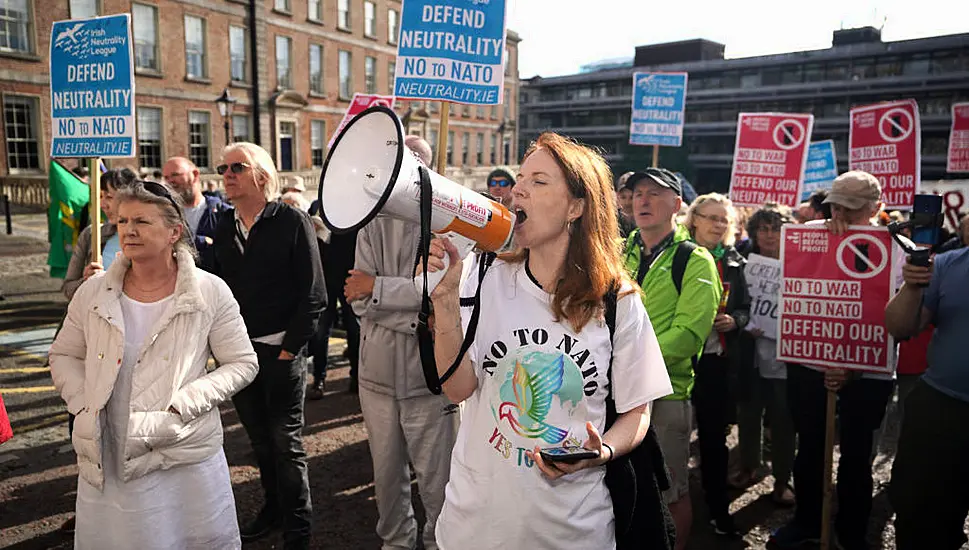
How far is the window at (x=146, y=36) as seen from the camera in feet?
80.5

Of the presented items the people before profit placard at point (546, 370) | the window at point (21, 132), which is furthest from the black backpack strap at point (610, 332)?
the window at point (21, 132)

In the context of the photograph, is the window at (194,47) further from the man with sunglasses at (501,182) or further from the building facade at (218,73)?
the man with sunglasses at (501,182)

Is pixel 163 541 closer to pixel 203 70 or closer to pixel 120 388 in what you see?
pixel 120 388

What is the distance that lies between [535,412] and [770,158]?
641 cm

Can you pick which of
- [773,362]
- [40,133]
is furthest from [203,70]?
[773,362]

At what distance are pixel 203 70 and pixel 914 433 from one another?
29798mm

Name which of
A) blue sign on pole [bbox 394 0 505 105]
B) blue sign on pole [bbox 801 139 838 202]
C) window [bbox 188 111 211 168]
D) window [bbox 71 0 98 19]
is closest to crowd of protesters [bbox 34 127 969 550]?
blue sign on pole [bbox 394 0 505 105]

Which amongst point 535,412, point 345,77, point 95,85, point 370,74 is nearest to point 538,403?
point 535,412

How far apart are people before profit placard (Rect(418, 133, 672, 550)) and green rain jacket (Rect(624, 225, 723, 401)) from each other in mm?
1160

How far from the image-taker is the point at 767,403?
458 cm

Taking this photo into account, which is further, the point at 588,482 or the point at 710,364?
the point at 710,364

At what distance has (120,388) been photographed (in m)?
2.33

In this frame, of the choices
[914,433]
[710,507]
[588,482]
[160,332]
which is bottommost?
[710,507]

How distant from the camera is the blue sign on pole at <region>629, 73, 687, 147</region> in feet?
29.7
